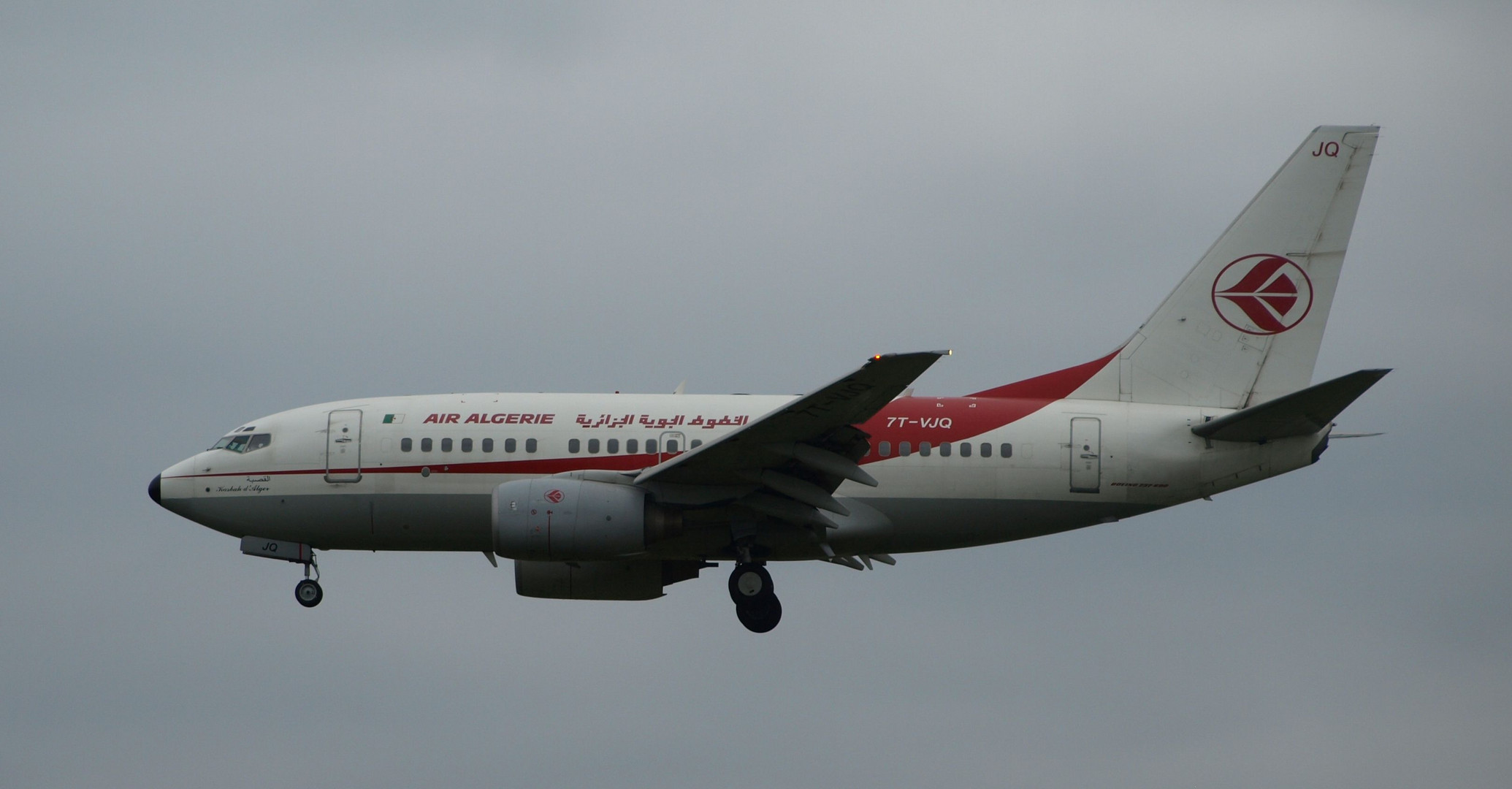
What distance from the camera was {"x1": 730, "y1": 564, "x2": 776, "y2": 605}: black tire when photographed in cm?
2823

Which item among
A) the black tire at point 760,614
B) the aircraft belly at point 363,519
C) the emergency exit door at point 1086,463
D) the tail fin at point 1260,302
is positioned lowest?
the black tire at point 760,614

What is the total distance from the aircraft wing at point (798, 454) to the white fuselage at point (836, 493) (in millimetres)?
981

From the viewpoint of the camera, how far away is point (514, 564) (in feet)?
101

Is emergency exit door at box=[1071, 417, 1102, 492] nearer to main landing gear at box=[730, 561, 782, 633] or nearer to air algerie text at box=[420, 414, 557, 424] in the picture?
main landing gear at box=[730, 561, 782, 633]

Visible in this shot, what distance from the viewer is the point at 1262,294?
97.7 ft

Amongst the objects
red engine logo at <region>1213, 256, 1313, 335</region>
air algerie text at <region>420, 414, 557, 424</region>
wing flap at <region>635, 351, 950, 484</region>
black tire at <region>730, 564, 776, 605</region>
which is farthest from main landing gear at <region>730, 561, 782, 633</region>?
red engine logo at <region>1213, 256, 1313, 335</region>

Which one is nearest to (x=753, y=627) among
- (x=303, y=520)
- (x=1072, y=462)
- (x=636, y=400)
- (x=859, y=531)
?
(x=859, y=531)

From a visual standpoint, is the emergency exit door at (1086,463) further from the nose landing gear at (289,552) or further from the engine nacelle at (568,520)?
the nose landing gear at (289,552)

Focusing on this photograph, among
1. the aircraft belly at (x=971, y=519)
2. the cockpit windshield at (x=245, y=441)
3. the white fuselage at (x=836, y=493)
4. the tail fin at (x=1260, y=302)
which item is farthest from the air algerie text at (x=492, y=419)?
the tail fin at (x=1260, y=302)

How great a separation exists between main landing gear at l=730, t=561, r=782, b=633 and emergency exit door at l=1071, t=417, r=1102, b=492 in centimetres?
573

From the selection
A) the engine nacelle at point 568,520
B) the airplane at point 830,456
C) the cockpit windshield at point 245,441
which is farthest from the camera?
the cockpit windshield at point 245,441

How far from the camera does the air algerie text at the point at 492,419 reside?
28609 mm

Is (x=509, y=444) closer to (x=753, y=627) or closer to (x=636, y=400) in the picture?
(x=636, y=400)

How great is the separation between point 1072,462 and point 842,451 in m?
4.46
